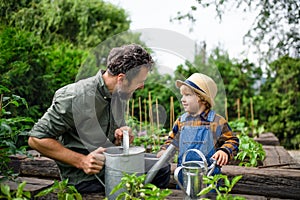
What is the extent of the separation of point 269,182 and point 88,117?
3.94ft

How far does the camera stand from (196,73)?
5.67 ft

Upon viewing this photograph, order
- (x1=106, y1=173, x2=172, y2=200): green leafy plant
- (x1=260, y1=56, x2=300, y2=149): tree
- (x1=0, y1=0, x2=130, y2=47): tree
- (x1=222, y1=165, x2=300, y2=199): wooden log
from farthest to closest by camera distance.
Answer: (x1=0, y1=0, x2=130, y2=47): tree
(x1=260, y1=56, x2=300, y2=149): tree
(x1=222, y1=165, x2=300, y2=199): wooden log
(x1=106, y1=173, x2=172, y2=200): green leafy plant

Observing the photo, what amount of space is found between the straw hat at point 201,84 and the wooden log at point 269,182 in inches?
29.0

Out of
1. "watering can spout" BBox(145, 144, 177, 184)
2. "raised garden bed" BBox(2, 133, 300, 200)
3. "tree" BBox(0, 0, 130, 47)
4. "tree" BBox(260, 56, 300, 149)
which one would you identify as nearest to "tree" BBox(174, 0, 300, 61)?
"tree" BBox(260, 56, 300, 149)

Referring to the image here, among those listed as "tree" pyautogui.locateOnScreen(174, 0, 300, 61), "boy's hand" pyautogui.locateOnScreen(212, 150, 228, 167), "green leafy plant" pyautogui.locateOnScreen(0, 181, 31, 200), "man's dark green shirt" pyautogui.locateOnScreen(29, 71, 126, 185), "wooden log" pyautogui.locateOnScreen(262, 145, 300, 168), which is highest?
"tree" pyautogui.locateOnScreen(174, 0, 300, 61)

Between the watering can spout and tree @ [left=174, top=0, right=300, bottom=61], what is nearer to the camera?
the watering can spout

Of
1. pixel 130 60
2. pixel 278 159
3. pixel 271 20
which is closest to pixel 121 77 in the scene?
pixel 130 60

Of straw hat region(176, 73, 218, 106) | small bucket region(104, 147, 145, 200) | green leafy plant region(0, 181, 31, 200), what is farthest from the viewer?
straw hat region(176, 73, 218, 106)

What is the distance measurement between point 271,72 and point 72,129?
13.8 ft

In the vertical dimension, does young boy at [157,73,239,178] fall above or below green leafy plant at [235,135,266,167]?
above

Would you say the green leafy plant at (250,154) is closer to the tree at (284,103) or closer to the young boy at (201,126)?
the young boy at (201,126)

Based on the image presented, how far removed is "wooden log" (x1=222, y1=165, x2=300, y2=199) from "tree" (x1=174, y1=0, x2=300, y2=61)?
165 centimetres

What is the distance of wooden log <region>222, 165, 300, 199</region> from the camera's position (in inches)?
83.1

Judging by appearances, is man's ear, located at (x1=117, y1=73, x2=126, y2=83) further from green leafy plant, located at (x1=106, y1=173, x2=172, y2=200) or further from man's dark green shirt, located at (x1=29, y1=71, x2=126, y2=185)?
green leafy plant, located at (x1=106, y1=173, x2=172, y2=200)
